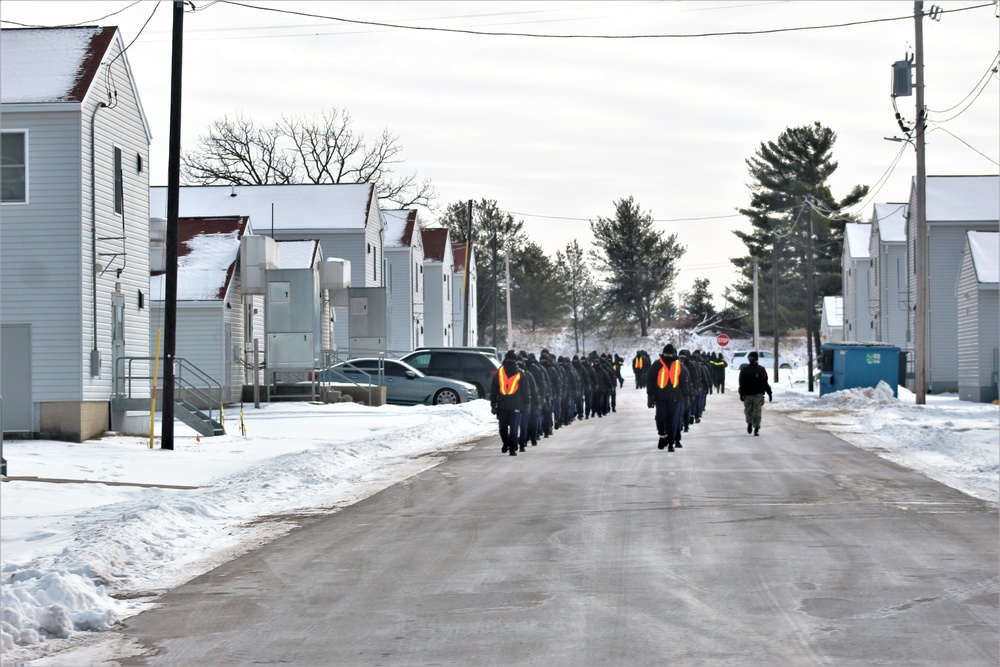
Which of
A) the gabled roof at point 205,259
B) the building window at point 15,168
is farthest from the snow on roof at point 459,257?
the building window at point 15,168

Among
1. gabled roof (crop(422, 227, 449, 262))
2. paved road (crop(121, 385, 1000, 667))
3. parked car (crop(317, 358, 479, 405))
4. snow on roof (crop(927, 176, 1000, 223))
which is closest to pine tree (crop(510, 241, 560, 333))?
gabled roof (crop(422, 227, 449, 262))

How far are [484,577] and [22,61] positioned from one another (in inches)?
755

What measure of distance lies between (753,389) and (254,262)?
1697 cm

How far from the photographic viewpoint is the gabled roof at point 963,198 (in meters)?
49.4

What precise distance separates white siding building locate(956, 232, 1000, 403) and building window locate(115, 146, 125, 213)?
93.2ft

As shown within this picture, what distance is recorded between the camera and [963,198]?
5119 cm

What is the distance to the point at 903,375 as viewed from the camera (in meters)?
50.5

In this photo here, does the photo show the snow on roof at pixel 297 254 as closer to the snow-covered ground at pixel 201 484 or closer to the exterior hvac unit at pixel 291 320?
the exterior hvac unit at pixel 291 320

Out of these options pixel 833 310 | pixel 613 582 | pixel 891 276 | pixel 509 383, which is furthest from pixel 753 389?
pixel 833 310

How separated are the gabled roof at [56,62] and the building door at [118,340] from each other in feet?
13.4

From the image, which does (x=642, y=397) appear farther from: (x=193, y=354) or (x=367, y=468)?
(x=367, y=468)

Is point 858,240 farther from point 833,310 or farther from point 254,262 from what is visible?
point 254,262

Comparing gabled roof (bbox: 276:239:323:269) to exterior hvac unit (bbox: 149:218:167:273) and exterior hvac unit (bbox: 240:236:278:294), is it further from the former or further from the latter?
exterior hvac unit (bbox: 149:218:167:273)

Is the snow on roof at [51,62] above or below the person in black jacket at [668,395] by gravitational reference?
above
